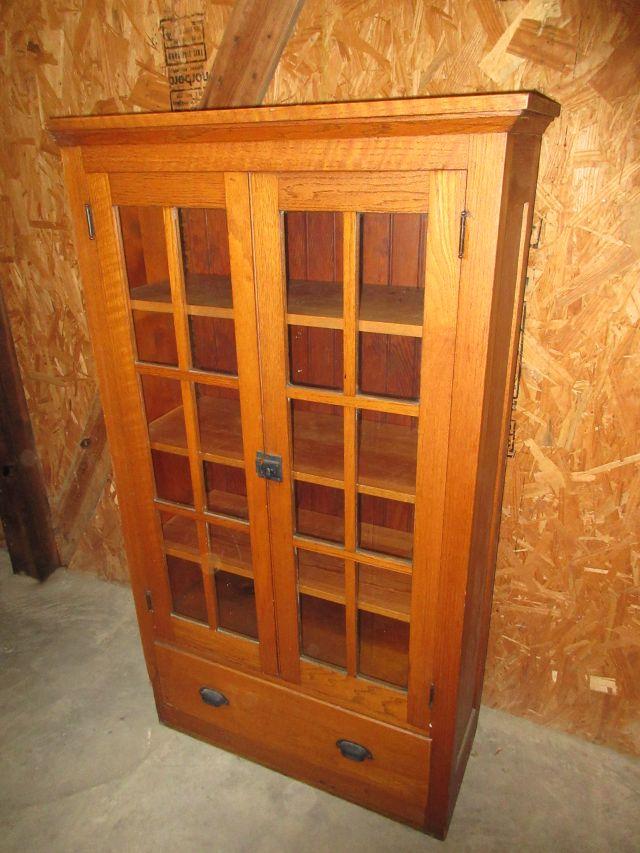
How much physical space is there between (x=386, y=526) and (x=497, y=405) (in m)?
0.47

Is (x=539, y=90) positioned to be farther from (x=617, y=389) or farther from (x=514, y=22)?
(x=617, y=389)

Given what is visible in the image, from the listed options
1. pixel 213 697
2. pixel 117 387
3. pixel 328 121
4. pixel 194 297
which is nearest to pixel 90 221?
pixel 194 297

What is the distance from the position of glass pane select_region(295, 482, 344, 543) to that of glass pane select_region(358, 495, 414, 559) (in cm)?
7

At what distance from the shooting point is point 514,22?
1.32 m

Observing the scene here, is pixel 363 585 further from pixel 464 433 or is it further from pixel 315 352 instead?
pixel 315 352

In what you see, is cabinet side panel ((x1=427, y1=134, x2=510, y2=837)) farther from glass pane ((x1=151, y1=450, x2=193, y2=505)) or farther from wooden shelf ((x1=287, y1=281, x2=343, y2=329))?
glass pane ((x1=151, y1=450, x2=193, y2=505))

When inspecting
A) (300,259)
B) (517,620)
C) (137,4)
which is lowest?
(517,620)

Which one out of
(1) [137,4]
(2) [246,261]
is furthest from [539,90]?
(1) [137,4]

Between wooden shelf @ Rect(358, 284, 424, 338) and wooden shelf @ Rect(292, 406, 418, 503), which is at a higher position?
wooden shelf @ Rect(358, 284, 424, 338)

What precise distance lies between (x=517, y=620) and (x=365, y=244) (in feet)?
4.05

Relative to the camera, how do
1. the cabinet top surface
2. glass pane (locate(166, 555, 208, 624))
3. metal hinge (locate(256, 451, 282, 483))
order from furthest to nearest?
glass pane (locate(166, 555, 208, 624)) < metal hinge (locate(256, 451, 282, 483)) < the cabinet top surface

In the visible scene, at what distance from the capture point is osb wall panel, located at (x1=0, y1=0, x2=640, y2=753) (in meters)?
1.34

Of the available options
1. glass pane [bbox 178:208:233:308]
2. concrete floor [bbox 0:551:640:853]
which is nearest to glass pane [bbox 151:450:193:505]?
glass pane [bbox 178:208:233:308]

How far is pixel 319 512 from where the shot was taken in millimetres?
1629
